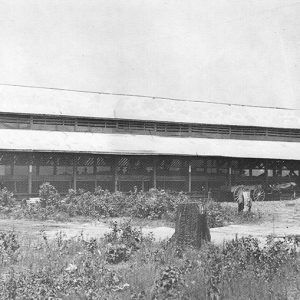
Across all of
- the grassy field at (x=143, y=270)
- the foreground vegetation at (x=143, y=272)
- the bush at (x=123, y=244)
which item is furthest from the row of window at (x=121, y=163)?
the foreground vegetation at (x=143, y=272)

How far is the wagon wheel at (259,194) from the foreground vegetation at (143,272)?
17.9 m

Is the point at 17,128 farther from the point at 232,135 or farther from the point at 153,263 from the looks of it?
the point at 153,263

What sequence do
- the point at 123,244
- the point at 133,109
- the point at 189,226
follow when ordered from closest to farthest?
the point at 123,244, the point at 189,226, the point at 133,109

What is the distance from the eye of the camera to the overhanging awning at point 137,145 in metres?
24.5

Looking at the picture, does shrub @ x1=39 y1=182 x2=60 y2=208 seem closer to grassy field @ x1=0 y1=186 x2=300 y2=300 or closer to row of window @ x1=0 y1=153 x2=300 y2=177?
row of window @ x1=0 y1=153 x2=300 y2=177

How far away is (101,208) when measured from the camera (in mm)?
18172

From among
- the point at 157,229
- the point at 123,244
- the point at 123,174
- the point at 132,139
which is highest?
the point at 132,139

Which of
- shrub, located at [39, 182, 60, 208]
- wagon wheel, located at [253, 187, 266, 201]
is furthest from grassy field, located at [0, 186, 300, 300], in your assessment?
wagon wheel, located at [253, 187, 266, 201]

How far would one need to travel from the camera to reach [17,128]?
2642 centimetres

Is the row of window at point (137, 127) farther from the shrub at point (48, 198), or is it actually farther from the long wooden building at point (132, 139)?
the shrub at point (48, 198)

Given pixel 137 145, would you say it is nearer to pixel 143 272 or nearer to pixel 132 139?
pixel 132 139

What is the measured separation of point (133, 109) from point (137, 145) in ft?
14.8

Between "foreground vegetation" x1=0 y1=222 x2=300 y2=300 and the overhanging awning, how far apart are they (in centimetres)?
1531

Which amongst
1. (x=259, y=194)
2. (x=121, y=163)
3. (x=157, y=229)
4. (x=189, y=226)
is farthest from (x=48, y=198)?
(x=259, y=194)
